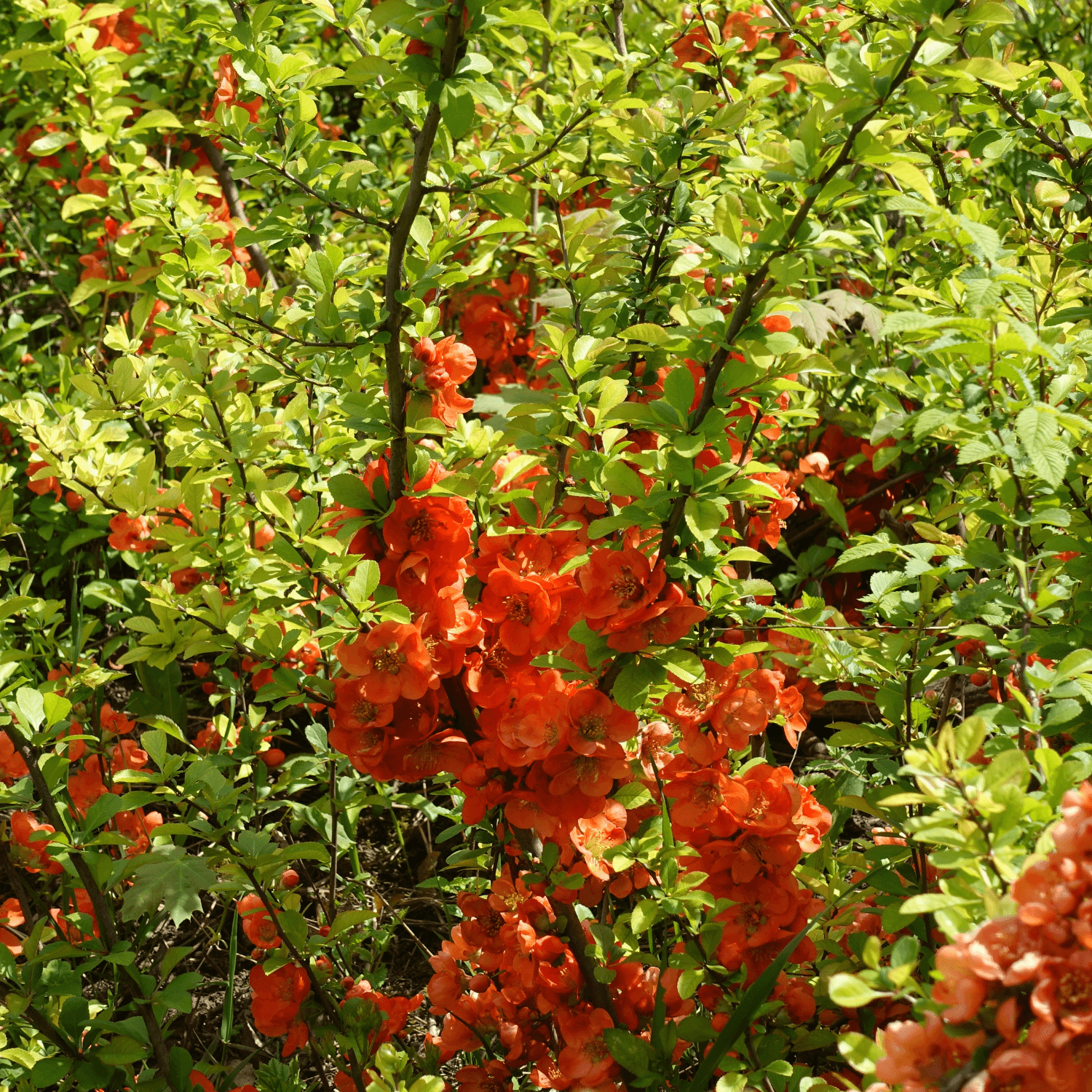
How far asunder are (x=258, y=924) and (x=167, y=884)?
16cm

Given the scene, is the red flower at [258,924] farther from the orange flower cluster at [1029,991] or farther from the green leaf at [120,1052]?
the orange flower cluster at [1029,991]

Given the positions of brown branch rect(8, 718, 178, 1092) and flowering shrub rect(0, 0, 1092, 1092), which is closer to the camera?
flowering shrub rect(0, 0, 1092, 1092)

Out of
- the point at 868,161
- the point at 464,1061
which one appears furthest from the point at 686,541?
the point at 464,1061

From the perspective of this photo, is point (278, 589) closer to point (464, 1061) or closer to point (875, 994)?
point (464, 1061)

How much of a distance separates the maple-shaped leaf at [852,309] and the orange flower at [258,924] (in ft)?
5.35

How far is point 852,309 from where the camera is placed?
231 centimetres

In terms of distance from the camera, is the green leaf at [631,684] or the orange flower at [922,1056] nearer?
the orange flower at [922,1056]

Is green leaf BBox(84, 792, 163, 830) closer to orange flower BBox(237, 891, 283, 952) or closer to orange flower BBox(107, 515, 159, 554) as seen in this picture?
orange flower BBox(237, 891, 283, 952)

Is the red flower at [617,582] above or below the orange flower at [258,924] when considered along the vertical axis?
above

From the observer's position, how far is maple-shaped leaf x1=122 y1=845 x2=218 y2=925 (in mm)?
1391

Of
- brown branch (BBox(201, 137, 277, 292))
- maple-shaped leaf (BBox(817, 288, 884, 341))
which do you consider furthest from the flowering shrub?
brown branch (BBox(201, 137, 277, 292))

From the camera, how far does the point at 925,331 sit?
1.10 meters

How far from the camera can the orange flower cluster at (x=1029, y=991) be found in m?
0.72

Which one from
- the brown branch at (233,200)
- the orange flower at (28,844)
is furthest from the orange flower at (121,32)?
the orange flower at (28,844)
